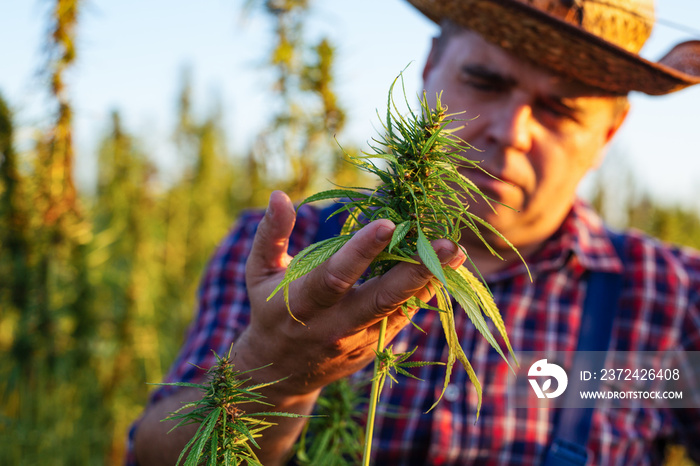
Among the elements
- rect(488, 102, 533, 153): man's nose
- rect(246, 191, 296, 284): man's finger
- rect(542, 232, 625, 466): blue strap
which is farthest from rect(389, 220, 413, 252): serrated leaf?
rect(542, 232, 625, 466): blue strap

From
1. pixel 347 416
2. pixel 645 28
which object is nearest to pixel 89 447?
pixel 347 416

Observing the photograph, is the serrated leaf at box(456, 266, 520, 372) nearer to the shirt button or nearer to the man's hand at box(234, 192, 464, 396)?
the man's hand at box(234, 192, 464, 396)

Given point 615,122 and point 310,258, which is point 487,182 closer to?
point 615,122

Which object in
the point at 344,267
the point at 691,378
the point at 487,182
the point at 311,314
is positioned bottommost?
the point at 691,378

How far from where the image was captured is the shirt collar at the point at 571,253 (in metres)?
2.35

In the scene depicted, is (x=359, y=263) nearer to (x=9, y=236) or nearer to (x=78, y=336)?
(x=9, y=236)

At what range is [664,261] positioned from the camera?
8.25 feet

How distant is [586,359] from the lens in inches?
84.5

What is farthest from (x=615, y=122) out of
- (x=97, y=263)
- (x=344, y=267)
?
(x=97, y=263)

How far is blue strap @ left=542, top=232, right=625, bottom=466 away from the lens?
196 centimetres

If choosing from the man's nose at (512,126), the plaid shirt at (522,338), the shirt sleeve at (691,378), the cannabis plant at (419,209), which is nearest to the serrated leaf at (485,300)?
the cannabis plant at (419,209)

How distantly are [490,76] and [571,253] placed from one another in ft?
3.36

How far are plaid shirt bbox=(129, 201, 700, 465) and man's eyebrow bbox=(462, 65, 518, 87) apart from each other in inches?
34.7

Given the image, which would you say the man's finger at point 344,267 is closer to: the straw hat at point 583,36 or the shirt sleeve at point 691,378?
the straw hat at point 583,36
